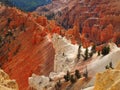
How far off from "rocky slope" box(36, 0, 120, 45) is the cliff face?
38110mm

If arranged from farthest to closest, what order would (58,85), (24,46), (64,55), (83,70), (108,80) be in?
(24,46) → (64,55) → (83,70) → (58,85) → (108,80)

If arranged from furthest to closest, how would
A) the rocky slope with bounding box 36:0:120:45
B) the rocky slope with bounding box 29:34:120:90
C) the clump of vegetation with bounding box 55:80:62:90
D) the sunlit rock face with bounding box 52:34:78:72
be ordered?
1. the rocky slope with bounding box 36:0:120:45
2. the sunlit rock face with bounding box 52:34:78:72
3. the clump of vegetation with bounding box 55:80:62:90
4. the rocky slope with bounding box 29:34:120:90

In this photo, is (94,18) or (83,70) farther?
(94,18)

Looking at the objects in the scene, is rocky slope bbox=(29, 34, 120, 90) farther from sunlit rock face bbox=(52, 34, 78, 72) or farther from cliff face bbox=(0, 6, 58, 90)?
cliff face bbox=(0, 6, 58, 90)

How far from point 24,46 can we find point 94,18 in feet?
229

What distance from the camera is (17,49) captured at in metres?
75.8

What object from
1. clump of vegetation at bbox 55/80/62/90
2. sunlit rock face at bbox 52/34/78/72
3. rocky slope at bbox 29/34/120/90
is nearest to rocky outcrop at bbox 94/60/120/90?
rocky slope at bbox 29/34/120/90

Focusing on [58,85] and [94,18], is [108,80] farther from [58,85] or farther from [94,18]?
[94,18]

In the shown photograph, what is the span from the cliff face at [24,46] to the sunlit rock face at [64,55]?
3.19m

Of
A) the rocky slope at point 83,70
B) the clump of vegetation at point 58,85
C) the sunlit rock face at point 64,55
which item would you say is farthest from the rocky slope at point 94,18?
the clump of vegetation at point 58,85

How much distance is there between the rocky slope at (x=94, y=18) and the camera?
4948 inches

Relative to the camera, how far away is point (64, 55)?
53906 millimetres

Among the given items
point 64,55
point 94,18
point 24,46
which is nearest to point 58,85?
point 64,55

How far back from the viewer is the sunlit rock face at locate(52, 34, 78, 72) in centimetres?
5059
